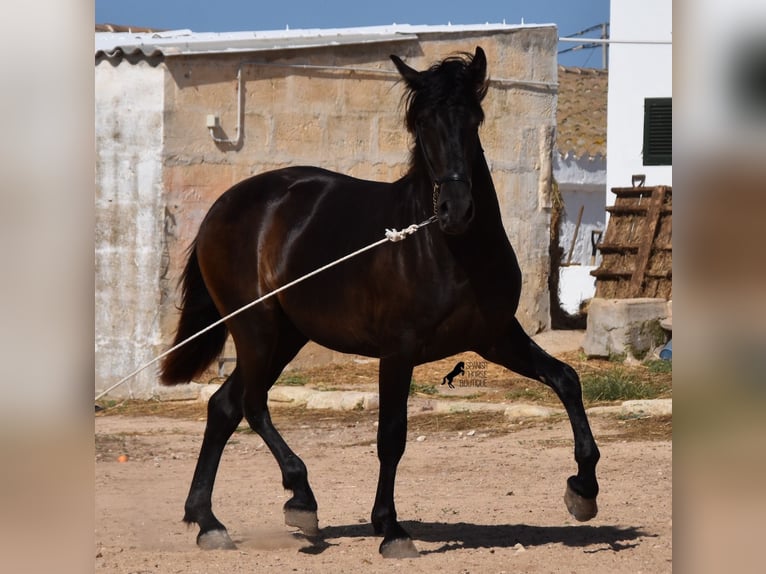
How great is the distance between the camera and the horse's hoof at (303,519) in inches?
212

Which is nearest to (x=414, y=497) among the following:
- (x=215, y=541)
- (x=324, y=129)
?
(x=215, y=541)

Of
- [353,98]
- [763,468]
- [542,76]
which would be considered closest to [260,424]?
[763,468]

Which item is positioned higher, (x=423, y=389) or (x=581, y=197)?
(x=581, y=197)

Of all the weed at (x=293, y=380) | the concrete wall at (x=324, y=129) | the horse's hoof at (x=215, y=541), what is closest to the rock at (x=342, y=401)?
the weed at (x=293, y=380)

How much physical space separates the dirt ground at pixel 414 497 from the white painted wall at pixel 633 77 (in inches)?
394

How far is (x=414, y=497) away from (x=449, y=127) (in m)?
2.83

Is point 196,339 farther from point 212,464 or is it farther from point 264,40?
point 264,40

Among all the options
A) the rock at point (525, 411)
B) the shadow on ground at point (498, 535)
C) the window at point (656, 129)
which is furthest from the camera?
the window at point (656, 129)

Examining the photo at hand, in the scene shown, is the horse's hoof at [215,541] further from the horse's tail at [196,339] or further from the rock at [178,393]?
the rock at [178,393]

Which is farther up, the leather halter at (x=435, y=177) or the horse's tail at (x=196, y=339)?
the leather halter at (x=435, y=177)

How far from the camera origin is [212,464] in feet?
19.3

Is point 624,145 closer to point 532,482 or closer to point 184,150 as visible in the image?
point 184,150

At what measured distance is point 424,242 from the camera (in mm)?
5160

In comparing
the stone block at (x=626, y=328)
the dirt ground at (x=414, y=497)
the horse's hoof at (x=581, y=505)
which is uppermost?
the stone block at (x=626, y=328)
